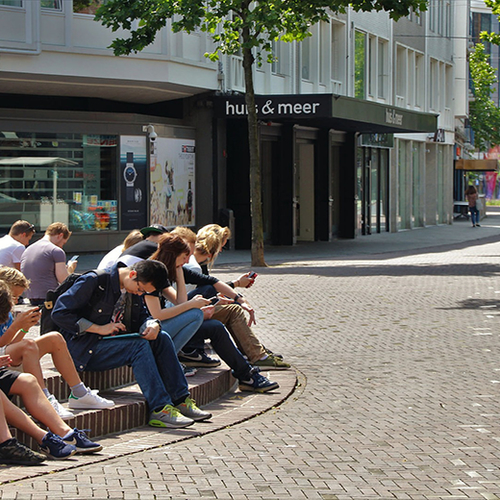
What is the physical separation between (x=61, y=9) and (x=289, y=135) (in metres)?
8.82

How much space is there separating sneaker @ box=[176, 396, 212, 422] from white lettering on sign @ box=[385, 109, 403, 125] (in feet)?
69.7

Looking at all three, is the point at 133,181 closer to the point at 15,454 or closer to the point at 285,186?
the point at 285,186

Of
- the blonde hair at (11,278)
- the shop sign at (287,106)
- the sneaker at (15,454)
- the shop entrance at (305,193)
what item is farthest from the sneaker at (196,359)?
the shop entrance at (305,193)

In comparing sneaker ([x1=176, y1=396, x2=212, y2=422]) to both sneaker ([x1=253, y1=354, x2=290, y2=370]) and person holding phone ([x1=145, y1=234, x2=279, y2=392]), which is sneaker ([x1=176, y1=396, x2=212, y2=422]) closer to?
person holding phone ([x1=145, y1=234, x2=279, y2=392])

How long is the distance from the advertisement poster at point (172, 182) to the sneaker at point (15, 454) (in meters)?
18.5

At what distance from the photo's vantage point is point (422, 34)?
1615 inches

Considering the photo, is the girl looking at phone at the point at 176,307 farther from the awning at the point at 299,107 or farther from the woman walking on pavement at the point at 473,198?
the woman walking on pavement at the point at 473,198

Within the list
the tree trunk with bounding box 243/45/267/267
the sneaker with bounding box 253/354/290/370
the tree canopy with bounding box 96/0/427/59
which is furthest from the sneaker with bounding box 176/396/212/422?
the tree trunk with bounding box 243/45/267/267

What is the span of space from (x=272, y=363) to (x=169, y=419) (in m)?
2.28

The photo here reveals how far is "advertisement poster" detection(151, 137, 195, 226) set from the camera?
947 inches

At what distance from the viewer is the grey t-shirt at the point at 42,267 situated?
1070 centimetres

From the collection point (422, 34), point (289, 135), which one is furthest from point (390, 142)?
point (289, 135)

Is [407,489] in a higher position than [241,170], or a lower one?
lower

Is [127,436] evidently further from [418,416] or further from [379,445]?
[418,416]
